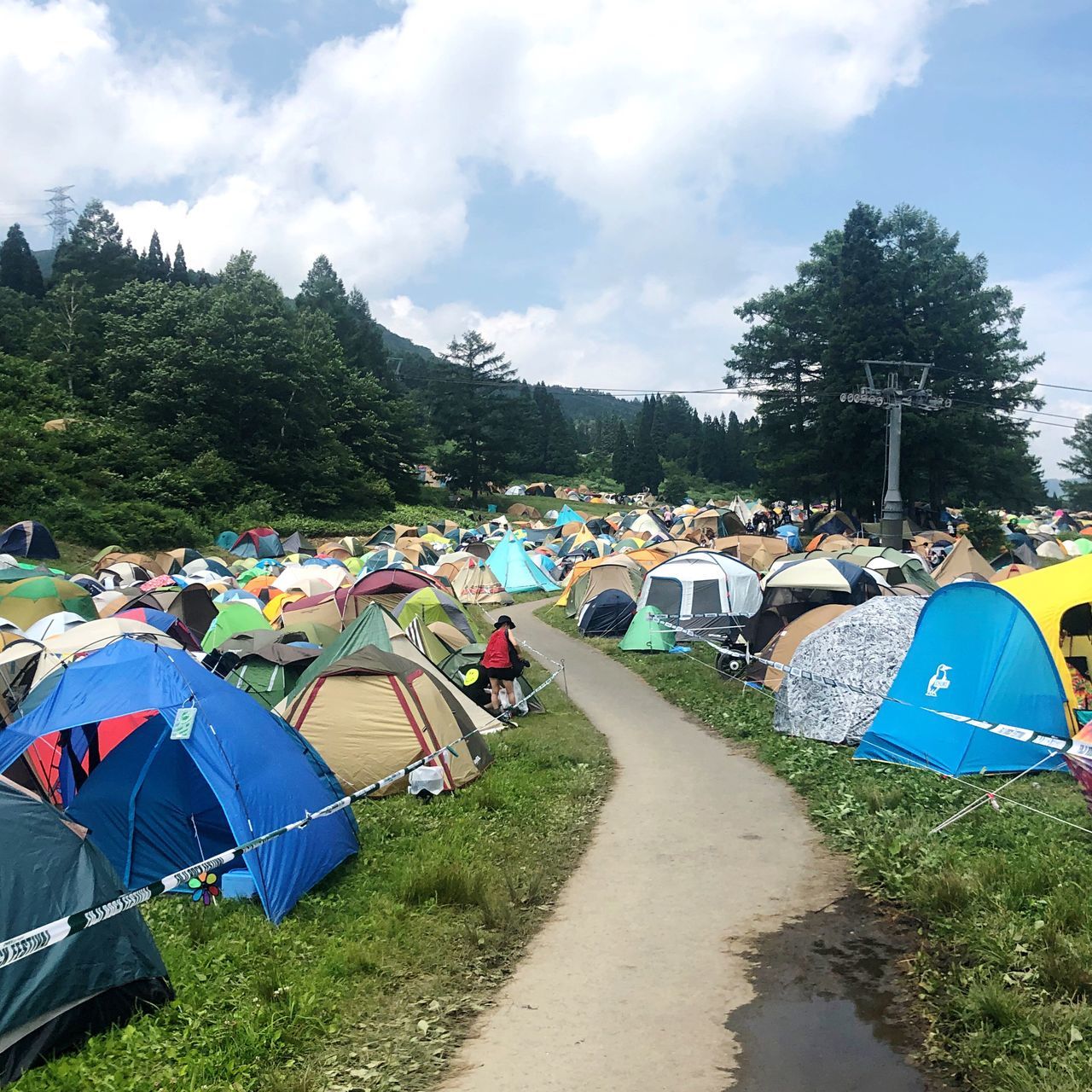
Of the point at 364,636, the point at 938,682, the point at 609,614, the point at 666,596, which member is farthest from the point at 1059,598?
the point at 609,614

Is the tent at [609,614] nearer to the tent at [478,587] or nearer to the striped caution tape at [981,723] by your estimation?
the striped caution tape at [981,723]

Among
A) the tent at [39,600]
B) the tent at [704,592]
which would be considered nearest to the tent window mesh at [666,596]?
the tent at [704,592]

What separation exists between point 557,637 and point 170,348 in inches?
1336

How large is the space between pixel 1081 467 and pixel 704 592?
71946mm

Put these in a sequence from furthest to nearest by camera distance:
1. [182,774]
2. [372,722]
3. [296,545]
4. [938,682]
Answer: [296,545] < [372,722] < [938,682] < [182,774]

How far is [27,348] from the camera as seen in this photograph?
53.1 m

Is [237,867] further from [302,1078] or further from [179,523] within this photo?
[179,523]

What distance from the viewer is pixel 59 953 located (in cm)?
486

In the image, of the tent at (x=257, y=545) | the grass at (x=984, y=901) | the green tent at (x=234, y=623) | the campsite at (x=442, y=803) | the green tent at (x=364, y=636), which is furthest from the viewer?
the tent at (x=257, y=545)

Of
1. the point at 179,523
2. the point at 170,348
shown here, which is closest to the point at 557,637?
the point at 179,523

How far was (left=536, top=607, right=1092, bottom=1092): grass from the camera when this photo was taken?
4.62 metres

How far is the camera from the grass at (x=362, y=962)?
15.8ft

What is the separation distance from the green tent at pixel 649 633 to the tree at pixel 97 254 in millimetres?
58846

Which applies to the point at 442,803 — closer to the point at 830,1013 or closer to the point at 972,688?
the point at 830,1013
